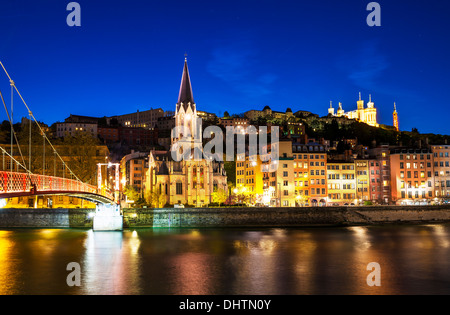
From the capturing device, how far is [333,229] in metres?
43.9

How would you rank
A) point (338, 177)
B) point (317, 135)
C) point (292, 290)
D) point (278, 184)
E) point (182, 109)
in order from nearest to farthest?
point (292, 290) → point (278, 184) → point (338, 177) → point (182, 109) → point (317, 135)

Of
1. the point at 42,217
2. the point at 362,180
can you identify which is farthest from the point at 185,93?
the point at 42,217

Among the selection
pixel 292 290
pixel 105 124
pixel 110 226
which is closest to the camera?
pixel 292 290

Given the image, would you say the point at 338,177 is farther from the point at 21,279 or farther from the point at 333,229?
the point at 21,279

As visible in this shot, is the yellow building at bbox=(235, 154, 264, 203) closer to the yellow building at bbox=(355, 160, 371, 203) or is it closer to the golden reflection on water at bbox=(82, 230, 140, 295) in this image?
the yellow building at bbox=(355, 160, 371, 203)

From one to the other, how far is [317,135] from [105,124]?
58.9 metres

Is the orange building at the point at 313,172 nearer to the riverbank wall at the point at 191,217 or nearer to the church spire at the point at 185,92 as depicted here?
the riverbank wall at the point at 191,217

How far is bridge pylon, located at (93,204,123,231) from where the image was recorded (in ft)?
142

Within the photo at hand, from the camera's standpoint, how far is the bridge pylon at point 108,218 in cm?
→ 4316

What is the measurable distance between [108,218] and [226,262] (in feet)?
65.5

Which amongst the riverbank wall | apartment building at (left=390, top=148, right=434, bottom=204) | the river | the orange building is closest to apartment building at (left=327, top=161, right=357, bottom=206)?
the orange building
